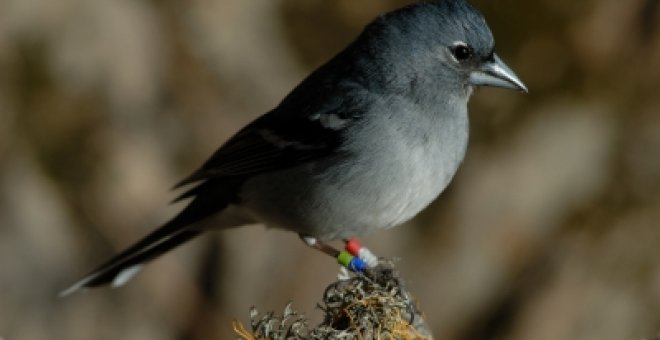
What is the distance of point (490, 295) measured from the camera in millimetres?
7199

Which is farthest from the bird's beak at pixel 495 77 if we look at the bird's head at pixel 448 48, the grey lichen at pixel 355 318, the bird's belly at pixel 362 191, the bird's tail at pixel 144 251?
the bird's tail at pixel 144 251

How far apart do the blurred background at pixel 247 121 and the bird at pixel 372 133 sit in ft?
7.08

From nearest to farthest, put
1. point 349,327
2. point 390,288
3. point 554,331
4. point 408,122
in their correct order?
point 349,327 < point 390,288 < point 408,122 < point 554,331

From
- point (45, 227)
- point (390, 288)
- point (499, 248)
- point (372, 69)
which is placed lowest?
point (499, 248)

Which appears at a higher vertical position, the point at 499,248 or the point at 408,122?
the point at 408,122

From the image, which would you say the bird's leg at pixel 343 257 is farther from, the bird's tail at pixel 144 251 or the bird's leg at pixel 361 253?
the bird's tail at pixel 144 251

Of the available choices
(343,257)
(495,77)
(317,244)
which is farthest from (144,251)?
(495,77)

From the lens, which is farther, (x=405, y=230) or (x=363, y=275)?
(x=405, y=230)

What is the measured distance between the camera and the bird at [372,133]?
15.6 feet

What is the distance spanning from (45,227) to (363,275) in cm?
382

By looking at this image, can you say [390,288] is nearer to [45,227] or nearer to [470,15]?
[470,15]

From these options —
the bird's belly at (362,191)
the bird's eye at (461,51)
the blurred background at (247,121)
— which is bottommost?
the blurred background at (247,121)

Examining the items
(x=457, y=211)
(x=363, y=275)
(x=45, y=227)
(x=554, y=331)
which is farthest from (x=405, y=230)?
(x=363, y=275)

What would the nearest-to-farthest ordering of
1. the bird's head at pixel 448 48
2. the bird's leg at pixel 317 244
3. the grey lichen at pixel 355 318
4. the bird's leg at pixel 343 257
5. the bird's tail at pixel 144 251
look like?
the grey lichen at pixel 355 318 → the bird's leg at pixel 343 257 → the bird's head at pixel 448 48 → the bird's leg at pixel 317 244 → the bird's tail at pixel 144 251
